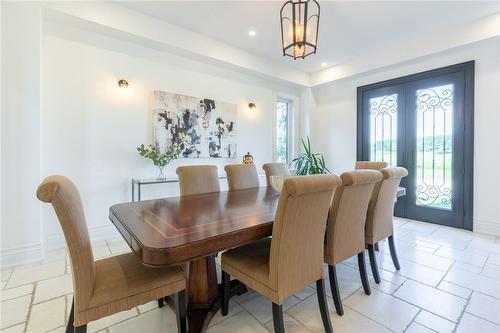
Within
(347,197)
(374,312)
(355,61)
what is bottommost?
(374,312)

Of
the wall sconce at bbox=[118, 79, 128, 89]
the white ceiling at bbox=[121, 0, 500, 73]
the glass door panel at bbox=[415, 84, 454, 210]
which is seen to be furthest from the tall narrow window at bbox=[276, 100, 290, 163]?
the wall sconce at bbox=[118, 79, 128, 89]

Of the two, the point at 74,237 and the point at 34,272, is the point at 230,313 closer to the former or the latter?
the point at 74,237

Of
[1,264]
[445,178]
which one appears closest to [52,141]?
[1,264]

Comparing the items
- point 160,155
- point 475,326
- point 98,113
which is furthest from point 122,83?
point 475,326

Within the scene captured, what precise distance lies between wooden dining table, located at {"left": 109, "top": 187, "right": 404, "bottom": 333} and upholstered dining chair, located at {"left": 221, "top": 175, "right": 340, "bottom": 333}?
0.17 m

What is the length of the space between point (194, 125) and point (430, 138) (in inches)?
151

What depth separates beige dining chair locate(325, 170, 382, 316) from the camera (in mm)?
1678

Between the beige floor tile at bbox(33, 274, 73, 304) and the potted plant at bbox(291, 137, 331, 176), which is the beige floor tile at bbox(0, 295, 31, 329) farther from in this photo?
the potted plant at bbox(291, 137, 331, 176)

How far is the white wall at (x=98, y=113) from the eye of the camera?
2916 millimetres

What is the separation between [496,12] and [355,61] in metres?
1.89

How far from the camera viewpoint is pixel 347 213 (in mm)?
1775

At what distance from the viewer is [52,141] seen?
2.91 meters

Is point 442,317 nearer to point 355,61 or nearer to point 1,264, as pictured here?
point 1,264

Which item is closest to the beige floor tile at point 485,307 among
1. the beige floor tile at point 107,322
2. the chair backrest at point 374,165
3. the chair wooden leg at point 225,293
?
the chair backrest at point 374,165
